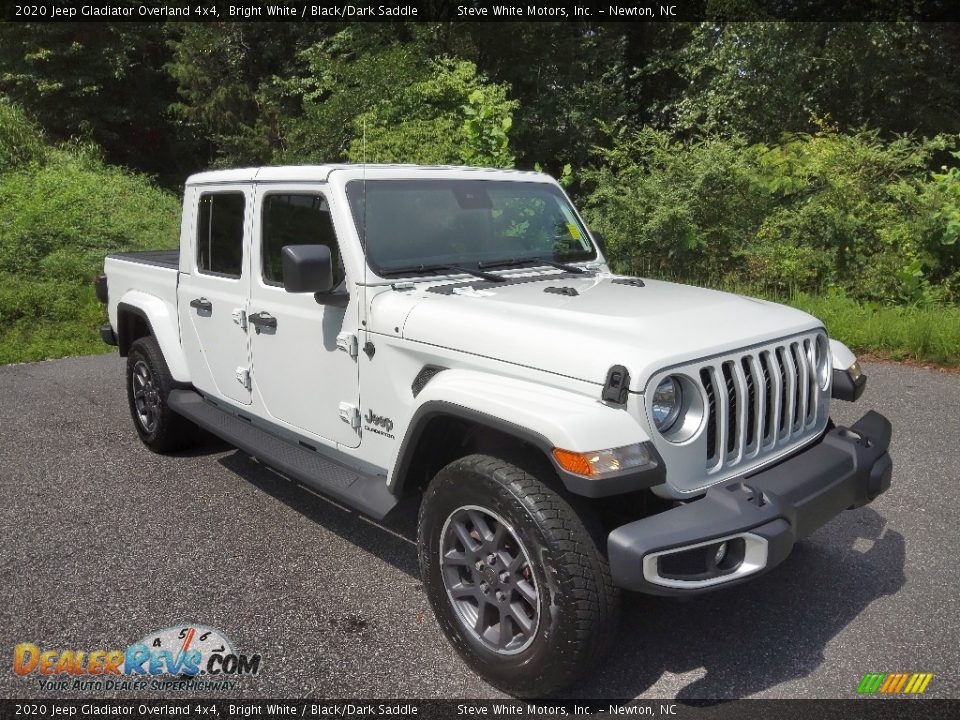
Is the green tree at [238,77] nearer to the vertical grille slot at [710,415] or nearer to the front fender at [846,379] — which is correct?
the front fender at [846,379]

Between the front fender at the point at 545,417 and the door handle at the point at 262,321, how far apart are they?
1.33 meters

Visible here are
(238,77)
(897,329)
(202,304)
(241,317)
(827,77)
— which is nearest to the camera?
(241,317)

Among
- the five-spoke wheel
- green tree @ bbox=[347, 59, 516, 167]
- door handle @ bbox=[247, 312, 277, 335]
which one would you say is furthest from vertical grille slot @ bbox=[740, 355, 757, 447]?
green tree @ bbox=[347, 59, 516, 167]

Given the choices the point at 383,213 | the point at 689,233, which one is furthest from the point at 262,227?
the point at 689,233

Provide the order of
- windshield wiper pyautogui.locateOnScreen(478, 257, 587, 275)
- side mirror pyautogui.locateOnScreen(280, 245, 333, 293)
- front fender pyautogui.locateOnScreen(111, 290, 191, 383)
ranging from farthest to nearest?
front fender pyautogui.locateOnScreen(111, 290, 191, 383) → windshield wiper pyautogui.locateOnScreen(478, 257, 587, 275) → side mirror pyautogui.locateOnScreen(280, 245, 333, 293)

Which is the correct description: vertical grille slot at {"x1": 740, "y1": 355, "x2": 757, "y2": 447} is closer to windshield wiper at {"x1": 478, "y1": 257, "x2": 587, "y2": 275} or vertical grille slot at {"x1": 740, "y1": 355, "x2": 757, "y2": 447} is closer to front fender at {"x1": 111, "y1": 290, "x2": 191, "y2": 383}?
windshield wiper at {"x1": 478, "y1": 257, "x2": 587, "y2": 275}

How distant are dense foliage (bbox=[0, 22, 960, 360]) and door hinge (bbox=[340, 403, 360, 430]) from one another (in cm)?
683

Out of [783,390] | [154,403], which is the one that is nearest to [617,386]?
[783,390]

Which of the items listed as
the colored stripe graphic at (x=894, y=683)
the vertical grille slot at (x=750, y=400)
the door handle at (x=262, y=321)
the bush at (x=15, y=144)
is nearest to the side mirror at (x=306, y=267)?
the door handle at (x=262, y=321)

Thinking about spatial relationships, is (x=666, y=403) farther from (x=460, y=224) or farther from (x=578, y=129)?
(x=578, y=129)

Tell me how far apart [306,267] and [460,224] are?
93 cm

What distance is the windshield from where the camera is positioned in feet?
11.8

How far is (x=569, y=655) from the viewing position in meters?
2.54

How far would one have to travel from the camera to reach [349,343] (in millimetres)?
3473
